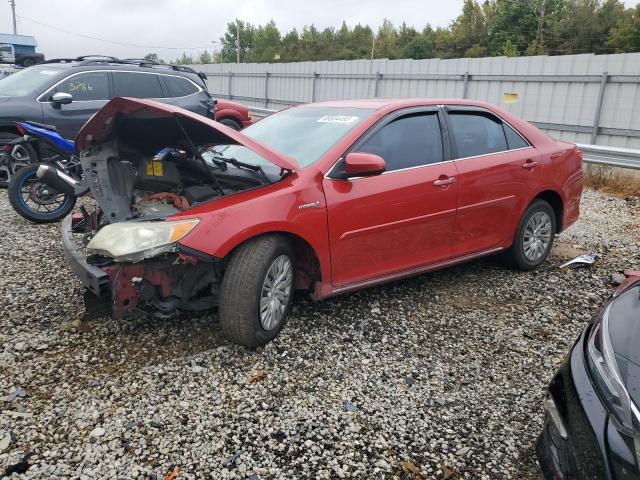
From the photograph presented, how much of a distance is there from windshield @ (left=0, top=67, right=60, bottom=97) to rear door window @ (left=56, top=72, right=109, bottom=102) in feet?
0.74

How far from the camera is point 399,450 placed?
8.30ft

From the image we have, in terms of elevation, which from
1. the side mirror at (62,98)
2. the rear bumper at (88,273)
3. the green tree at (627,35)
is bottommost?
the rear bumper at (88,273)

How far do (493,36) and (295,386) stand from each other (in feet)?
194

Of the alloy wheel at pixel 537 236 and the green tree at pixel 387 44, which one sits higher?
the green tree at pixel 387 44

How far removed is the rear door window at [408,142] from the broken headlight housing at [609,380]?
197cm

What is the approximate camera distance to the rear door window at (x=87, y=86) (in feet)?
25.4

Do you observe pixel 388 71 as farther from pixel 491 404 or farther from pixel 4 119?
pixel 491 404

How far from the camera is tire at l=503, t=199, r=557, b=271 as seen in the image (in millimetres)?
4812

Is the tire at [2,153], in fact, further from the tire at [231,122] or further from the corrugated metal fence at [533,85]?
the corrugated metal fence at [533,85]

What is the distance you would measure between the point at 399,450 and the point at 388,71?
49.3 feet


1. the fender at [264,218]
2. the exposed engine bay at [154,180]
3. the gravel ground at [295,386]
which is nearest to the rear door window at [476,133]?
the gravel ground at [295,386]

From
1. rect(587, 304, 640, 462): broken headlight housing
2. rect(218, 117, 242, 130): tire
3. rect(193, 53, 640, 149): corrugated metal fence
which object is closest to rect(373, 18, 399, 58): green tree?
rect(193, 53, 640, 149): corrugated metal fence

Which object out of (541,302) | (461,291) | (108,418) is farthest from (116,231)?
(541,302)

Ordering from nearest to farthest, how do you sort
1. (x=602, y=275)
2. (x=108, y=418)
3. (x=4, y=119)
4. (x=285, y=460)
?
(x=285, y=460), (x=108, y=418), (x=602, y=275), (x=4, y=119)
